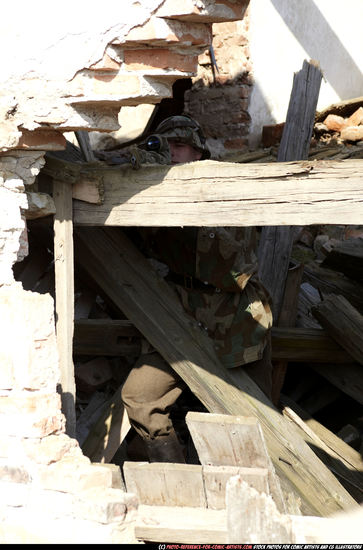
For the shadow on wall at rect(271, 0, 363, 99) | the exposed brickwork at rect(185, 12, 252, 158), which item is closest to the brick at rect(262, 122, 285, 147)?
the exposed brickwork at rect(185, 12, 252, 158)

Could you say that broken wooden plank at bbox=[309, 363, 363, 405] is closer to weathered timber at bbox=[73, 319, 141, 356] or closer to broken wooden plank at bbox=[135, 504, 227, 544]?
weathered timber at bbox=[73, 319, 141, 356]

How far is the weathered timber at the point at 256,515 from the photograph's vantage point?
244 centimetres

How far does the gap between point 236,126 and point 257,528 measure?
540 cm

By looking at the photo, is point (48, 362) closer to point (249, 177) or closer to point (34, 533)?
point (34, 533)

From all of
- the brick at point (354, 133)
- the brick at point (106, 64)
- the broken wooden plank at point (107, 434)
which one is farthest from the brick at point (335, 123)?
the brick at point (106, 64)

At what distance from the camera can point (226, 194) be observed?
3.32m

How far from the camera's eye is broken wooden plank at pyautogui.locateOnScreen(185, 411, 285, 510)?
106 inches

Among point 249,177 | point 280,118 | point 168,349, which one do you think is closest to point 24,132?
point 249,177

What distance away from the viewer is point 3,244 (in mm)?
3301

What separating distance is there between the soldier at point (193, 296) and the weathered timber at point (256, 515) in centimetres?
186

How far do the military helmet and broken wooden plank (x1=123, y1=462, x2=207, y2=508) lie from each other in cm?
212

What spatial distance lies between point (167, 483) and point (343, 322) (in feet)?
8.99

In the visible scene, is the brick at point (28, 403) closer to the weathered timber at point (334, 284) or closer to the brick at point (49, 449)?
the brick at point (49, 449)

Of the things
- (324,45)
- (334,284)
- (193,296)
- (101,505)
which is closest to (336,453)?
(334,284)
